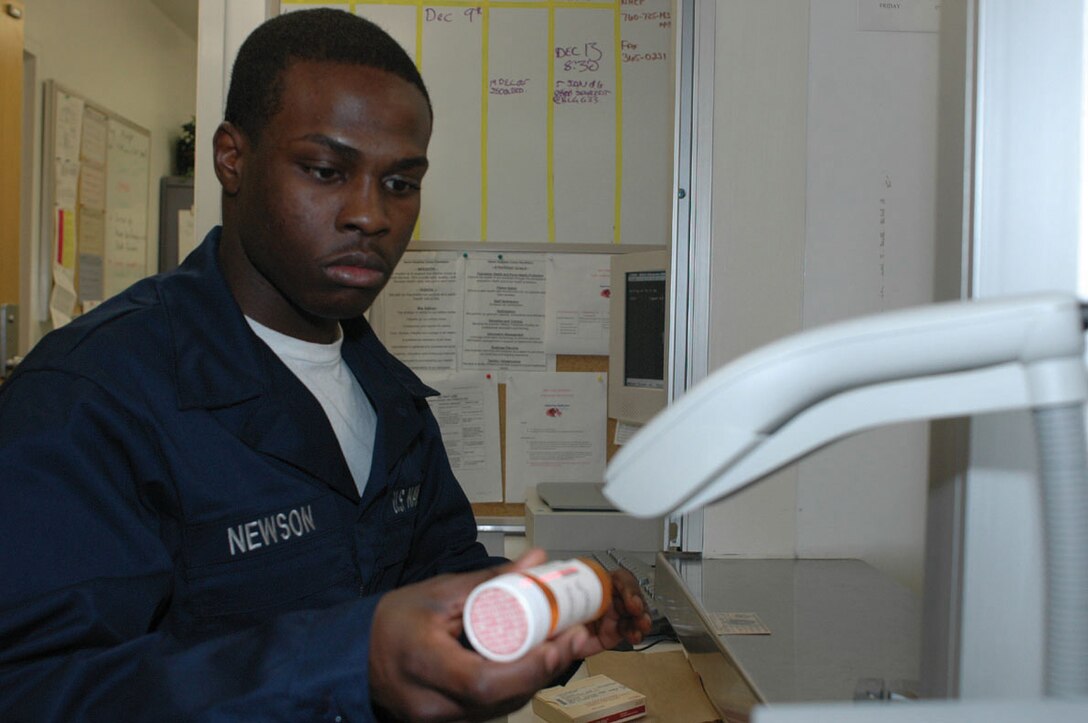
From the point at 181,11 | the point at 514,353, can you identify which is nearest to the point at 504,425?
the point at 514,353

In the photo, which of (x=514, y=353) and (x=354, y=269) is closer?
(x=354, y=269)

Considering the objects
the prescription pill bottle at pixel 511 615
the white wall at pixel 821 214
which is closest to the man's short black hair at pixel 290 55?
the white wall at pixel 821 214

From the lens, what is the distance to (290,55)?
933 millimetres

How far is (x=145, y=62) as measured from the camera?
185 inches

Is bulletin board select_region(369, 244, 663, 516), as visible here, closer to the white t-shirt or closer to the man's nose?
the white t-shirt

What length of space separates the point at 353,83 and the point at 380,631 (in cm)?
57

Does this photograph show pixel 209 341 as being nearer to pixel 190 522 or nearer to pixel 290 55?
pixel 190 522

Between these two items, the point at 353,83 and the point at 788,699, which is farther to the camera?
the point at 353,83

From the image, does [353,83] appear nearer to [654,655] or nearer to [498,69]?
[654,655]

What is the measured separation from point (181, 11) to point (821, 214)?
455cm

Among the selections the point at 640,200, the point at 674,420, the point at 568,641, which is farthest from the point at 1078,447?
the point at 640,200

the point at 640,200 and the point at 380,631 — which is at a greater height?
the point at 640,200

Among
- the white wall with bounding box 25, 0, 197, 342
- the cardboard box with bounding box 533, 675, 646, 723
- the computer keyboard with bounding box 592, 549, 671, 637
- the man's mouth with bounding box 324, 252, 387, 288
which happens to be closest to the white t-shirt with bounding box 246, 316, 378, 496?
the man's mouth with bounding box 324, 252, 387, 288

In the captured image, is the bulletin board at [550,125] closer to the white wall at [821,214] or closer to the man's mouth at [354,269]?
the white wall at [821,214]
